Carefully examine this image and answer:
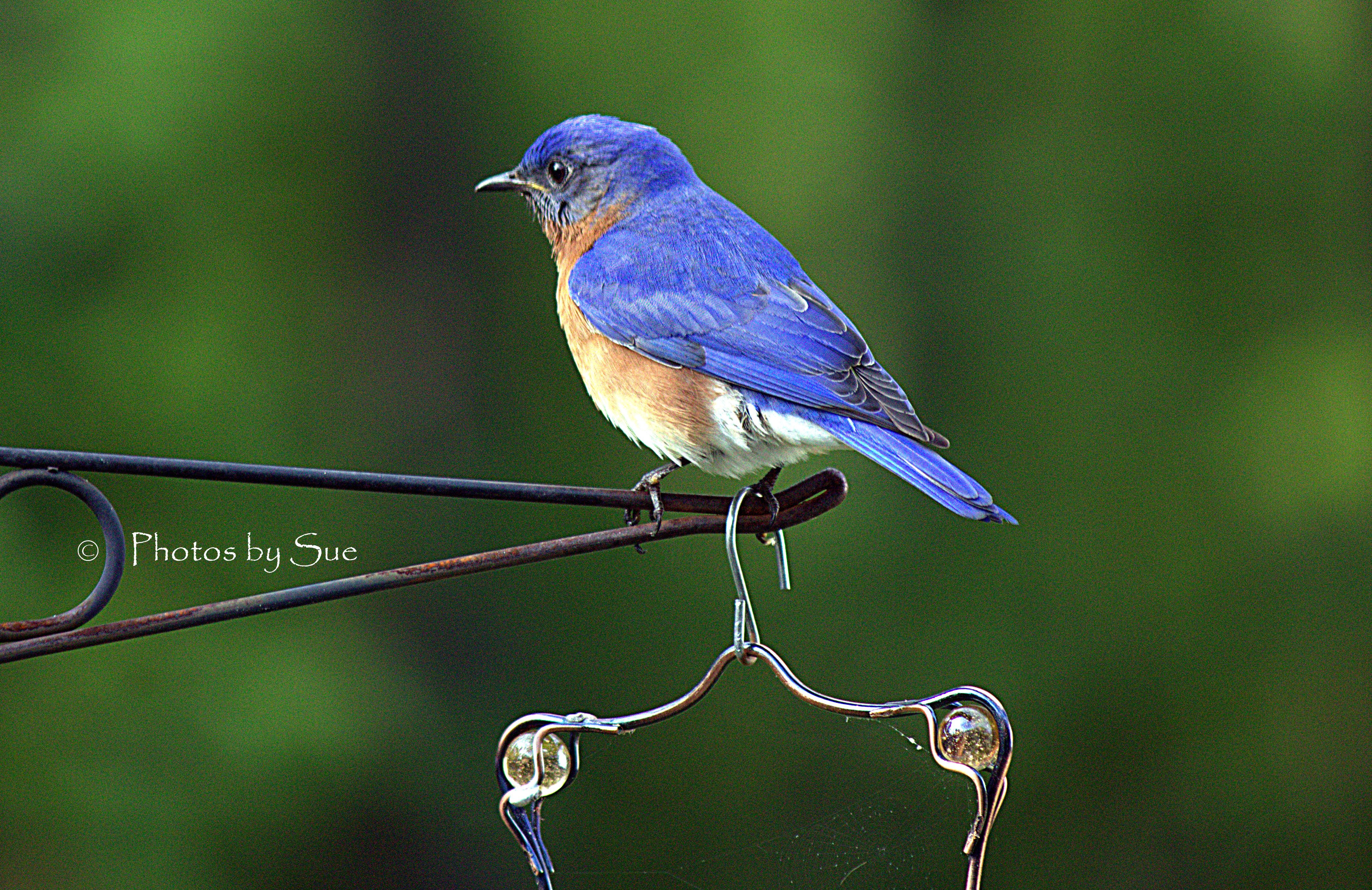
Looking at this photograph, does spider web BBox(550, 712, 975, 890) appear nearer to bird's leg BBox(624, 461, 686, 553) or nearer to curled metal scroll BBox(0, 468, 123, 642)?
bird's leg BBox(624, 461, 686, 553)

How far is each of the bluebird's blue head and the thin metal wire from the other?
5.30ft

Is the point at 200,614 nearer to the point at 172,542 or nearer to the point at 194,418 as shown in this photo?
the point at 172,542

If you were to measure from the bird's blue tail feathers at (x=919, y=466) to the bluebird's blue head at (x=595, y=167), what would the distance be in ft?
3.39

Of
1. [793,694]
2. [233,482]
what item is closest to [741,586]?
[793,694]

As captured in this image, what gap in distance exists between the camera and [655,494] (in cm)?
205

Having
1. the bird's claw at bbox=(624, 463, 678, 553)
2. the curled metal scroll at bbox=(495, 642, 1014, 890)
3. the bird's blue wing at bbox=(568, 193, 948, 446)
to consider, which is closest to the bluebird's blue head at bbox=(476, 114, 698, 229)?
the bird's blue wing at bbox=(568, 193, 948, 446)

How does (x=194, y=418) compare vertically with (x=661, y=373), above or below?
above

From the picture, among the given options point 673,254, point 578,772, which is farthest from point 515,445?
point 578,772

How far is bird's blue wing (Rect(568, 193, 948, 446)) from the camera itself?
266 centimetres

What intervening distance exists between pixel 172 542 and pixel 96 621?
0.36m

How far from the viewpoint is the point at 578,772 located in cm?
185

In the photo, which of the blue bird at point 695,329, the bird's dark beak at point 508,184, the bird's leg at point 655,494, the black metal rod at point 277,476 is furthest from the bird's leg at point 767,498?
the bird's dark beak at point 508,184

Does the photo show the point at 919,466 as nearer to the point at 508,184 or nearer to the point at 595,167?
the point at 595,167

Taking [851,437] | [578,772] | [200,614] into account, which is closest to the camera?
[200,614]
